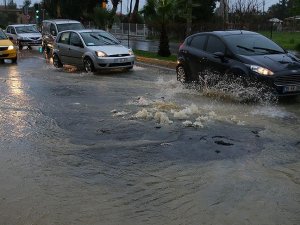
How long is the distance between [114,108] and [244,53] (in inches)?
121

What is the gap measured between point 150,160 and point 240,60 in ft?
15.2

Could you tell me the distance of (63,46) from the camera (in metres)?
18.3

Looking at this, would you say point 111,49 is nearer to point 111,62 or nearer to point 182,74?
point 111,62

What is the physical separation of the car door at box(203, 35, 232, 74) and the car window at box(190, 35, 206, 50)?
24cm

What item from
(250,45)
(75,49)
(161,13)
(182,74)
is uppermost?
(161,13)

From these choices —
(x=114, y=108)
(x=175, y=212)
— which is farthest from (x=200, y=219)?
(x=114, y=108)

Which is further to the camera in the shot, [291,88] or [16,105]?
[16,105]

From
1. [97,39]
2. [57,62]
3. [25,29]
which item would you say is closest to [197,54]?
[97,39]

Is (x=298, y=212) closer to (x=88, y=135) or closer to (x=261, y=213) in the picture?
(x=261, y=213)

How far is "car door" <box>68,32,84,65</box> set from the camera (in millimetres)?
17062

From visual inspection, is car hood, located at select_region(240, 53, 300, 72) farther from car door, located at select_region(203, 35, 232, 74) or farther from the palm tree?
the palm tree

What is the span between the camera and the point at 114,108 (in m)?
9.92

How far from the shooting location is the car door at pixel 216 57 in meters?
10.6

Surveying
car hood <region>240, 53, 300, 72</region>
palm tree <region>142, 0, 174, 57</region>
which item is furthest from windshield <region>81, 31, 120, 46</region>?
car hood <region>240, 53, 300, 72</region>
